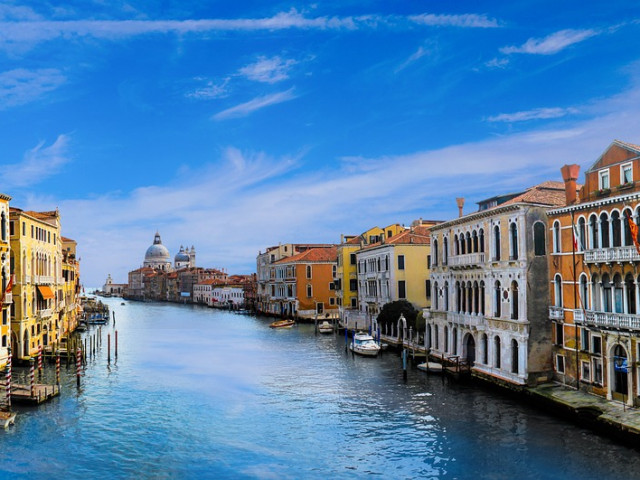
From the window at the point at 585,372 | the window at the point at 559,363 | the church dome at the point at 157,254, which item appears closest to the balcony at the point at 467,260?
the window at the point at 559,363

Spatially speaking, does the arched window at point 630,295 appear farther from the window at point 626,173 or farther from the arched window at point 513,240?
the arched window at point 513,240

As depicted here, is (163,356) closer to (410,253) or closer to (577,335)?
(410,253)

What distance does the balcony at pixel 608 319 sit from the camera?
1819 cm

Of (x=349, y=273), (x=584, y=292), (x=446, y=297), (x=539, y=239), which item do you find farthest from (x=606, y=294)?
(x=349, y=273)

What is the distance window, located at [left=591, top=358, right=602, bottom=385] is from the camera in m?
20.1

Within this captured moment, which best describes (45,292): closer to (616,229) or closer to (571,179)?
(571,179)

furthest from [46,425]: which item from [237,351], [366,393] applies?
[237,351]

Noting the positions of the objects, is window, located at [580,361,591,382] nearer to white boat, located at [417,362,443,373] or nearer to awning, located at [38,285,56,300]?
white boat, located at [417,362,443,373]

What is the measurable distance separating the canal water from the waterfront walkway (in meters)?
0.58

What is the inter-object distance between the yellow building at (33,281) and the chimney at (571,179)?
25.4 metres

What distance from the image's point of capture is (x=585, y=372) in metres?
20.8

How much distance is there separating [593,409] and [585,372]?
2.40 m

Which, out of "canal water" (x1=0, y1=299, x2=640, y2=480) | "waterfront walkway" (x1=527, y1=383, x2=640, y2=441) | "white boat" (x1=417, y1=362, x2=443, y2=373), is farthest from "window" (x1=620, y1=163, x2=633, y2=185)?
"white boat" (x1=417, y1=362, x2=443, y2=373)

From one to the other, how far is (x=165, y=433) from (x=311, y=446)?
4.92 metres
